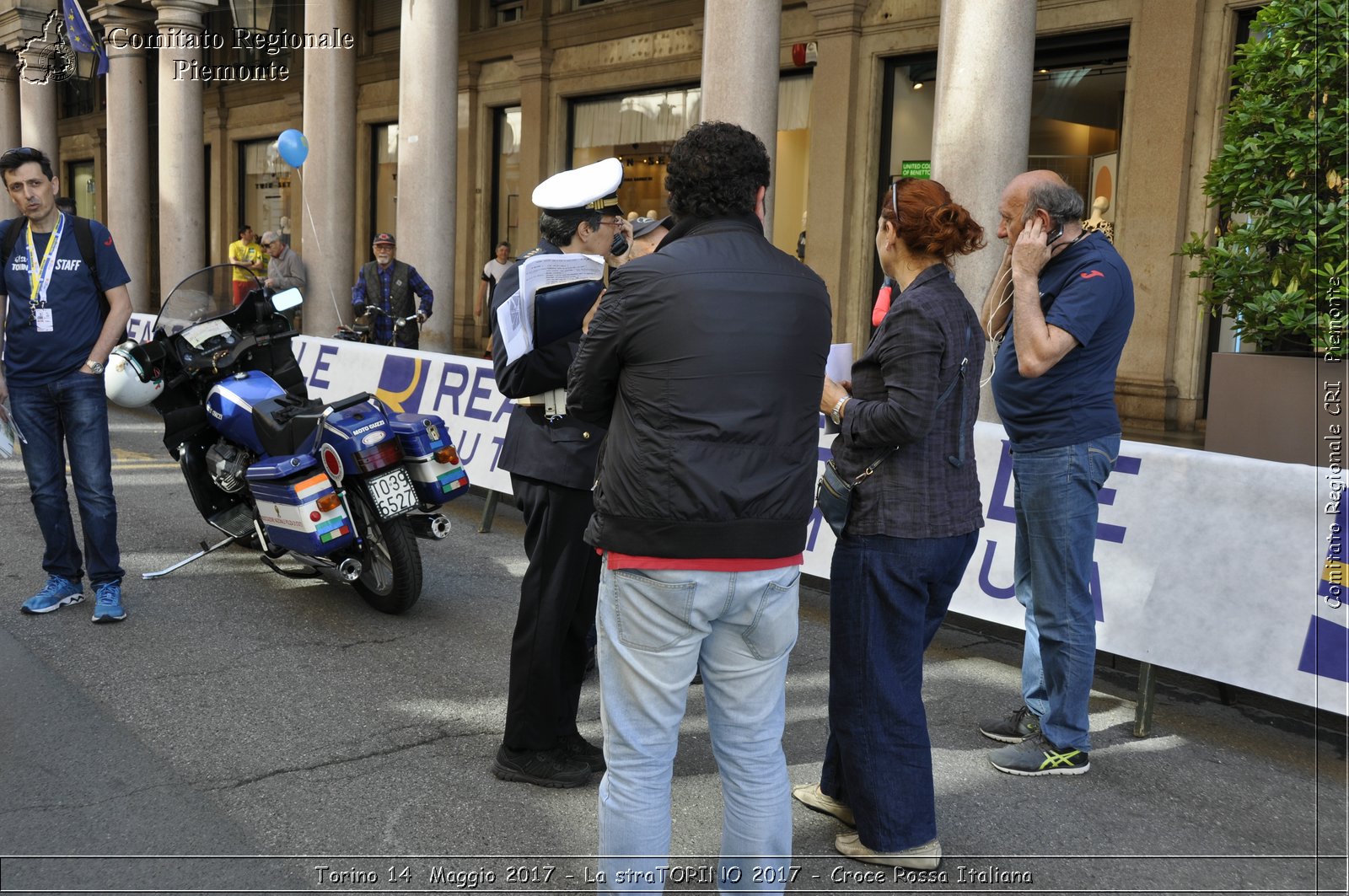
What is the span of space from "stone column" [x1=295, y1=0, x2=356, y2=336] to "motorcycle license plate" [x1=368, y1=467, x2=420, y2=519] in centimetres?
1056

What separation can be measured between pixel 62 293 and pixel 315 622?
1.89m

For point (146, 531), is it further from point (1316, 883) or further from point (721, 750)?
point (1316, 883)

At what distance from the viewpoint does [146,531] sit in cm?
756

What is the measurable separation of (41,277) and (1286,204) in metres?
5.81

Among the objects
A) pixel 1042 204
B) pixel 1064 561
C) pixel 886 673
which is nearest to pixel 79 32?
pixel 1042 204

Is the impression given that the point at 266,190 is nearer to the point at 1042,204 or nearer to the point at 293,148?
the point at 293,148

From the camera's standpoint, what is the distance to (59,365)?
5613 millimetres

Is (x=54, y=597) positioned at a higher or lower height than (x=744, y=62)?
lower

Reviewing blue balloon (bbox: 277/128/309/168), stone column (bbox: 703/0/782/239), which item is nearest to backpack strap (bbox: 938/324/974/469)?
stone column (bbox: 703/0/782/239)

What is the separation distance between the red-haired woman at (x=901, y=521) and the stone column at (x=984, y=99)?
4.98m

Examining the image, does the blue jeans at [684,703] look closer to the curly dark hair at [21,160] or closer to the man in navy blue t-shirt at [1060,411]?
the man in navy blue t-shirt at [1060,411]

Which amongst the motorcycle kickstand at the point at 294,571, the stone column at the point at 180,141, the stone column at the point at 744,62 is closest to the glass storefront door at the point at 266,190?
the stone column at the point at 180,141

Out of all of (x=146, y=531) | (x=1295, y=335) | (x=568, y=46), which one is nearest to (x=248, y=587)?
(x=146, y=531)

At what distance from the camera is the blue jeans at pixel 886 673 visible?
135 inches
